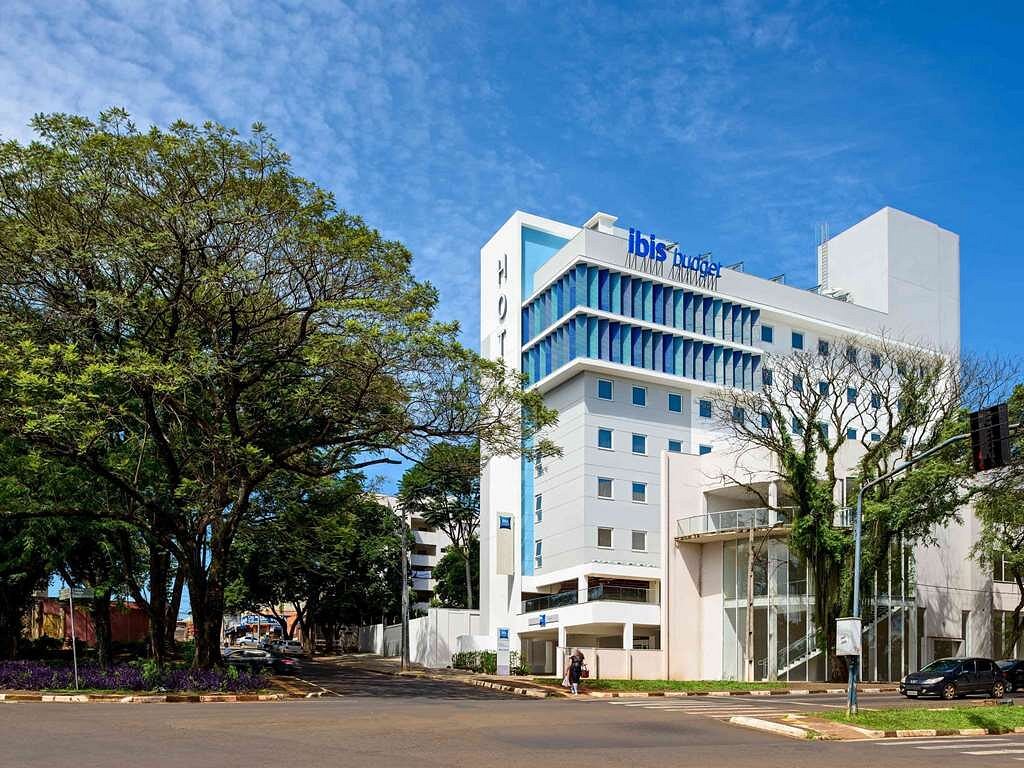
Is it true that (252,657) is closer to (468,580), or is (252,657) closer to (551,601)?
(551,601)

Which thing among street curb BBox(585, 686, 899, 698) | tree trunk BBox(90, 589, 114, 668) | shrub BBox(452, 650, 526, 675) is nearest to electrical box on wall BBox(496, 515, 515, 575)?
shrub BBox(452, 650, 526, 675)

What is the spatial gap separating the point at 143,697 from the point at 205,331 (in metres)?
9.88

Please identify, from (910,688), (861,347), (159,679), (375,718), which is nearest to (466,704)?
(375,718)

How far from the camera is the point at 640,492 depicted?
6084 cm

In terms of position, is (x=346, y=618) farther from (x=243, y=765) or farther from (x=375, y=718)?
(x=243, y=765)

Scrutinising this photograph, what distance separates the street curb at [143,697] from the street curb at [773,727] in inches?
482

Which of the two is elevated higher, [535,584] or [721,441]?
[721,441]

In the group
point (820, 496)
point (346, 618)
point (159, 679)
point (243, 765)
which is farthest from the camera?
point (346, 618)

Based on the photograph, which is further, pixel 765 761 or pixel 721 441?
pixel 721 441

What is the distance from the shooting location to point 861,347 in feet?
215

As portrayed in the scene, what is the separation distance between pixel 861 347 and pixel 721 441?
11.0 meters

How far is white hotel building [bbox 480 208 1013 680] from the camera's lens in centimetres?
4903

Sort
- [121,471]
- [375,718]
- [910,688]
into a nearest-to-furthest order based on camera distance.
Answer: [375,718] < [121,471] < [910,688]

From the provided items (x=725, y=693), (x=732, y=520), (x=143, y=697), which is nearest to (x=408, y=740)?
(x=143, y=697)
